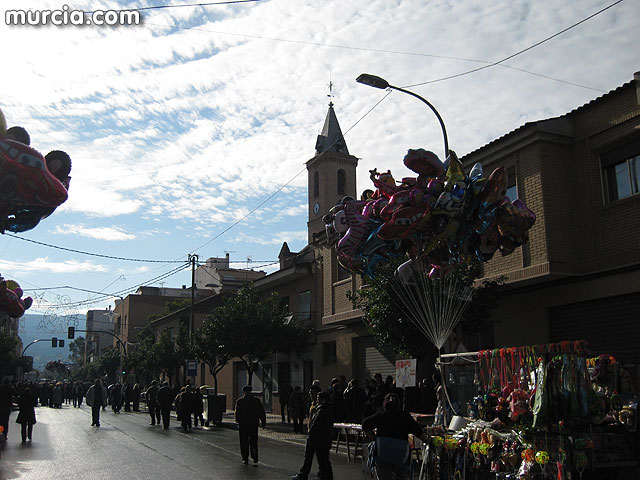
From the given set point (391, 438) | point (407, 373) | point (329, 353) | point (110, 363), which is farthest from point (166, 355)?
point (110, 363)

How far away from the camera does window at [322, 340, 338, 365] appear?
26062 millimetres

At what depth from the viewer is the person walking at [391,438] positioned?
290 inches

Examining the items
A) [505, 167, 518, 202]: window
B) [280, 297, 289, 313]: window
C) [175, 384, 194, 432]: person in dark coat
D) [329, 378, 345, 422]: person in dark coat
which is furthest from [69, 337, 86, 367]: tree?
[505, 167, 518, 202]: window

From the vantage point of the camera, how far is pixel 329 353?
26.5 metres

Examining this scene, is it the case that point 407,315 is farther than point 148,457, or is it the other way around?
point 407,315

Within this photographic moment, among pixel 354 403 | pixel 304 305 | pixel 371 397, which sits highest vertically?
pixel 304 305

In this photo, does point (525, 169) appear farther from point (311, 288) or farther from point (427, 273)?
point (311, 288)

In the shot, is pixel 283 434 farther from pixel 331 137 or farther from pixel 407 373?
pixel 331 137

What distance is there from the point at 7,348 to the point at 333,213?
40.7m

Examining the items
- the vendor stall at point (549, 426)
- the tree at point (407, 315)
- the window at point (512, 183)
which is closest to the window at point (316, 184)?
the window at point (512, 183)

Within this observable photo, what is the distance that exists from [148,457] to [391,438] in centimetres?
787

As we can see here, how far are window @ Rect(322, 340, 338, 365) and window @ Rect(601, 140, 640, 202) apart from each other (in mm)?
14388

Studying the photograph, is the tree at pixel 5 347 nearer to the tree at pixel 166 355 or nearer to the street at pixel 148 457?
the tree at pixel 166 355

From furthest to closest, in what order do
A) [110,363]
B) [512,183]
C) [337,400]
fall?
1. [110,363]
2. [512,183]
3. [337,400]
